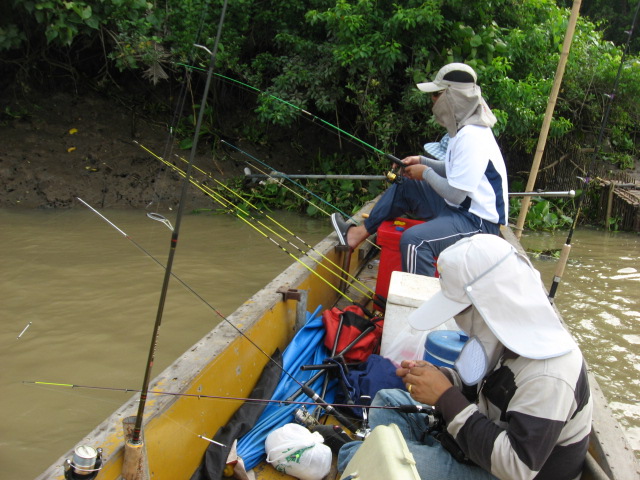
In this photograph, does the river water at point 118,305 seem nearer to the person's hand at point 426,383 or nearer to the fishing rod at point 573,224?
the fishing rod at point 573,224

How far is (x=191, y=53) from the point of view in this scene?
935 cm

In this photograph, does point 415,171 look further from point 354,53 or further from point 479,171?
point 354,53

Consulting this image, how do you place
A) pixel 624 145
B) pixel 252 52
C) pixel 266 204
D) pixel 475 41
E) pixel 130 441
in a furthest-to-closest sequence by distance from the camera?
pixel 624 145 < pixel 252 52 < pixel 266 204 < pixel 475 41 < pixel 130 441

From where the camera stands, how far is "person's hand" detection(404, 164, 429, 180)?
430 cm

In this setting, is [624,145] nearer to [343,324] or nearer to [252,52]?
[252,52]

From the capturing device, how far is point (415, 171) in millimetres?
4359

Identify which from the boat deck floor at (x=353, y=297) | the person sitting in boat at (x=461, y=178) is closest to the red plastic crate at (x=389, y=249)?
the boat deck floor at (x=353, y=297)

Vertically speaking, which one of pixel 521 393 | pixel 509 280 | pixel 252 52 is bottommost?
pixel 521 393

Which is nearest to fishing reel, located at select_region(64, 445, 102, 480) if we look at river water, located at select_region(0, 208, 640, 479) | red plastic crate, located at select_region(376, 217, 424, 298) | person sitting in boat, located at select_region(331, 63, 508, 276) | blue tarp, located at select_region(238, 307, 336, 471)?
blue tarp, located at select_region(238, 307, 336, 471)

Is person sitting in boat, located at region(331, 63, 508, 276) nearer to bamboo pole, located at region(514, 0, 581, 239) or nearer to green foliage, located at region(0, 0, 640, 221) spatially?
bamboo pole, located at region(514, 0, 581, 239)

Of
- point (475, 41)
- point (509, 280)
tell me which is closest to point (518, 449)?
point (509, 280)

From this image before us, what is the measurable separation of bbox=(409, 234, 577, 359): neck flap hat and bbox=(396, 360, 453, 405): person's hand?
32 cm

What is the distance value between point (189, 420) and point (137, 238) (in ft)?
19.5

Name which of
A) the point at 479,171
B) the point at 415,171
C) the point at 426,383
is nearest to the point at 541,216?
the point at 415,171
